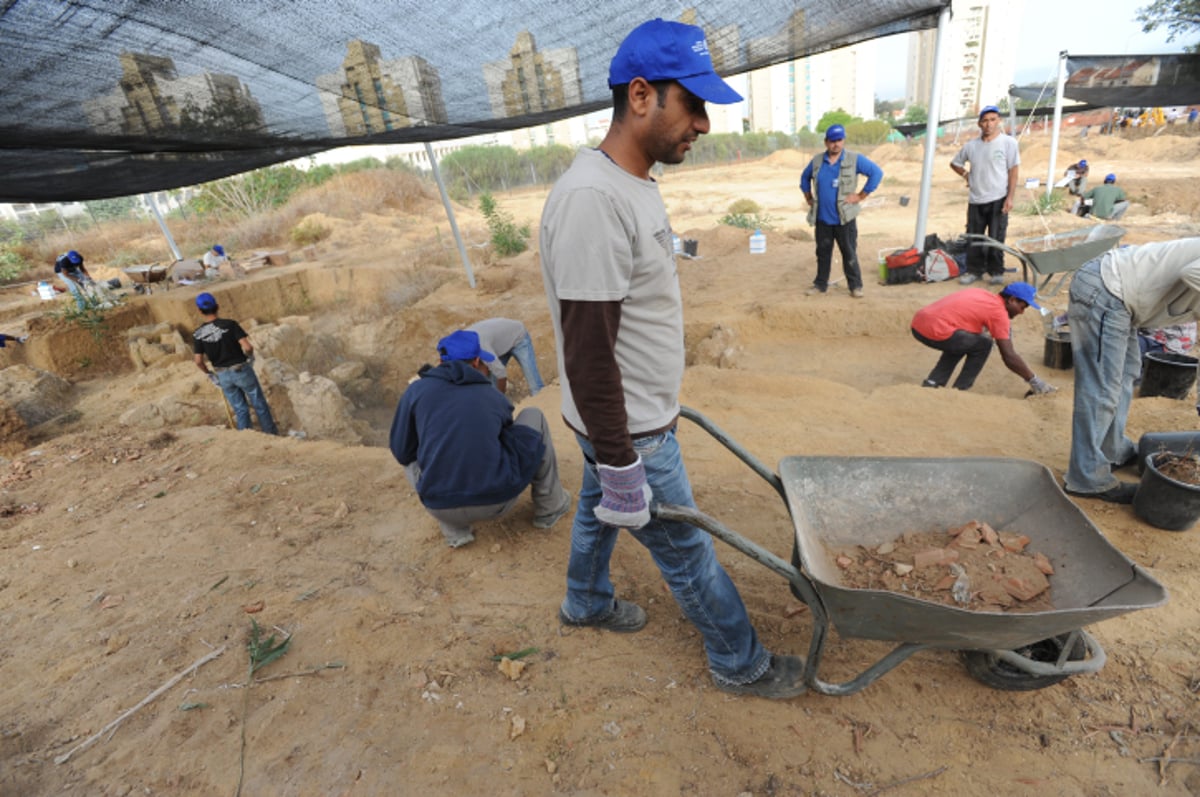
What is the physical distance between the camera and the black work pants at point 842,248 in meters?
6.12

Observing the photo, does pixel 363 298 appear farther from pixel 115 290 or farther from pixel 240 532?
pixel 240 532

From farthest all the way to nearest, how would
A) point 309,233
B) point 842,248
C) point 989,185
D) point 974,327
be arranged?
point 309,233, point 842,248, point 989,185, point 974,327

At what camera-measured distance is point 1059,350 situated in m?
4.75

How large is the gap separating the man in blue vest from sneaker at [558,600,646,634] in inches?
201

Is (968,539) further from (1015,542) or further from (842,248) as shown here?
(842,248)

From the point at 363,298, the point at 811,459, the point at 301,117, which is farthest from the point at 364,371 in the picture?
the point at 811,459

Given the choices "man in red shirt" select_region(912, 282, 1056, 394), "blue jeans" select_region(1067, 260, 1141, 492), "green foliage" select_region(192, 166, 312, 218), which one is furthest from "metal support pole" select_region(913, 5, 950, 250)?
"green foliage" select_region(192, 166, 312, 218)

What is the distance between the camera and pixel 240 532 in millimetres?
3441

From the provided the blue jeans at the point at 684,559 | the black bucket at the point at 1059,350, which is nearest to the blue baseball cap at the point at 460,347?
the blue jeans at the point at 684,559

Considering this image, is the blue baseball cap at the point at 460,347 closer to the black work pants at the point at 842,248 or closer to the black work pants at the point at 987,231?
the black work pants at the point at 842,248

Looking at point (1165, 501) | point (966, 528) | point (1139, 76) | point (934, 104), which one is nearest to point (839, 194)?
point (934, 104)

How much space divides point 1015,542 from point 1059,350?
3.73m

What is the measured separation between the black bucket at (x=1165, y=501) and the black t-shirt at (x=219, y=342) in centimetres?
689

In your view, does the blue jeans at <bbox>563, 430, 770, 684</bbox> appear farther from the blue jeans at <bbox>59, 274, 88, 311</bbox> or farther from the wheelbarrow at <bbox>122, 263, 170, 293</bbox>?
the wheelbarrow at <bbox>122, 263, 170, 293</bbox>
